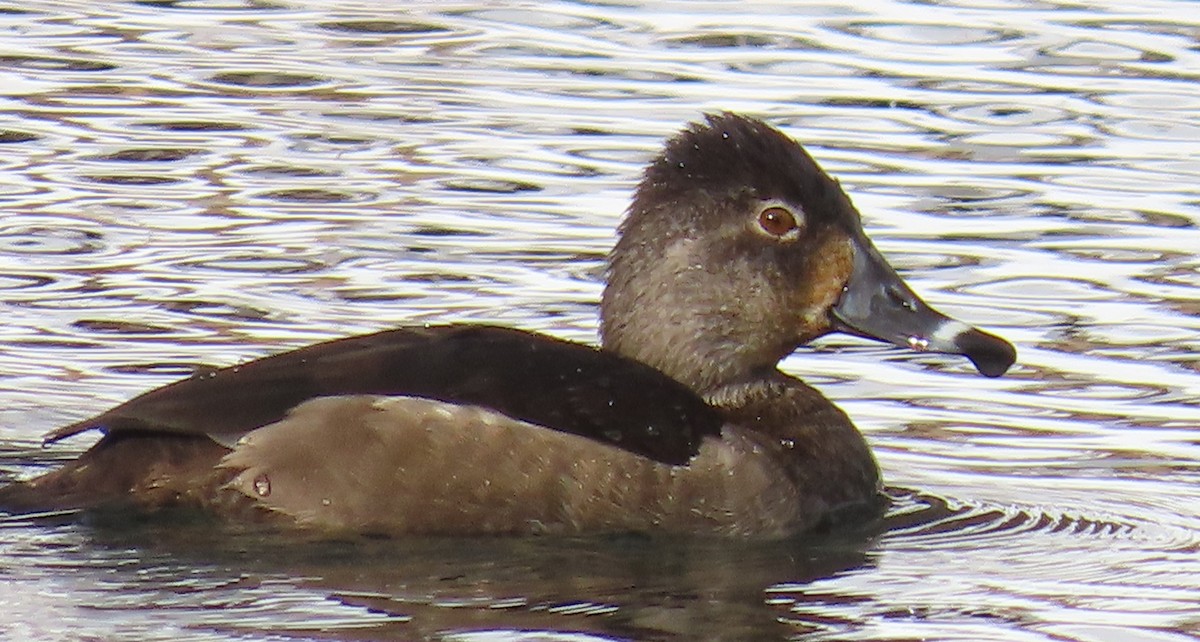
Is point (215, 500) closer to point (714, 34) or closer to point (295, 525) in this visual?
point (295, 525)

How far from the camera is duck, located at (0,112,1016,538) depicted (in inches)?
271

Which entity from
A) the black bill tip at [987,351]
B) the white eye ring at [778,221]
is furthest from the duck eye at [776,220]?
the black bill tip at [987,351]

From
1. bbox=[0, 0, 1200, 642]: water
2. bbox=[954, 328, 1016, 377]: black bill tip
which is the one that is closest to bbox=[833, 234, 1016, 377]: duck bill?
bbox=[954, 328, 1016, 377]: black bill tip

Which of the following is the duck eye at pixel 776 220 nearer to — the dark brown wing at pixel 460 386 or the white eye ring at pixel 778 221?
the white eye ring at pixel 778 221

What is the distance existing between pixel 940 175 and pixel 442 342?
4.68 metres

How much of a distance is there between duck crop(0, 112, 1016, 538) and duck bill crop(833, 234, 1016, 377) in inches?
5.6

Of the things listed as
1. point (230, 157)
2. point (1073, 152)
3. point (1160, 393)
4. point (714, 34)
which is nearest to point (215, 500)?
point (1160, 393)

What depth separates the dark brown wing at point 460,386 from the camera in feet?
22.6

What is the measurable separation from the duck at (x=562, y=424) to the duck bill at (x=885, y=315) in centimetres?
14

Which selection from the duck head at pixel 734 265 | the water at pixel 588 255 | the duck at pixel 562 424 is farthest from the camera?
the duck head at pixel 734 265

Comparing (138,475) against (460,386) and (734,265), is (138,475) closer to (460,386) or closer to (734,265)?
(460,386)

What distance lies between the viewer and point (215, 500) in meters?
6.89

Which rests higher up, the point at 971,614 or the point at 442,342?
the point at 442,342

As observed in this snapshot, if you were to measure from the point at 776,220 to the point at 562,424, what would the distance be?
3.24ft
